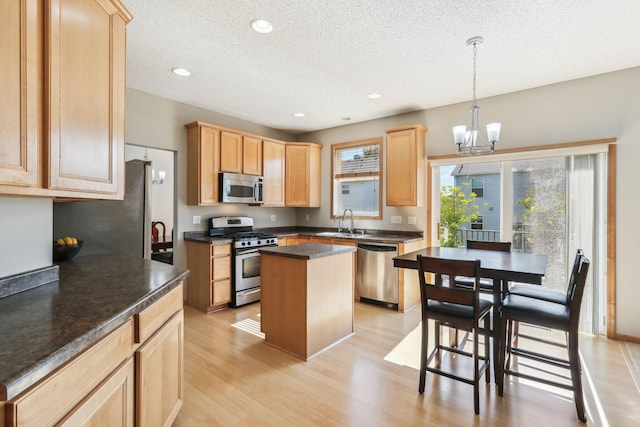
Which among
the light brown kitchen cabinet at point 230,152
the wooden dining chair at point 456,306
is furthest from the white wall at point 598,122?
the light brown kitchen cabinet at point 230,152

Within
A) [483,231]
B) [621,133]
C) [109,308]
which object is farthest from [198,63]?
[621,133]

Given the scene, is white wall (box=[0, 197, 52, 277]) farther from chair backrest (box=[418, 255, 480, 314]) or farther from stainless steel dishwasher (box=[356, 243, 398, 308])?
stainless steel dishwasher (box=[356, 243, 398, 308])

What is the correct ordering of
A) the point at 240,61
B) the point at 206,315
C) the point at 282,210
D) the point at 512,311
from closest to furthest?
the point at 512,311 < the point at 240,61 < the point at 206,315 < the point at 282,210

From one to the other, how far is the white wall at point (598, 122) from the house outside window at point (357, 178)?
121 cm

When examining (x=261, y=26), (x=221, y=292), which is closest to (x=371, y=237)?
(x=221, y=292)

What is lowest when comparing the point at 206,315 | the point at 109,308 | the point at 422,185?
the point at 206,315

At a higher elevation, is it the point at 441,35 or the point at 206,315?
the point at 441,35

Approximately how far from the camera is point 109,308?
1.26 m

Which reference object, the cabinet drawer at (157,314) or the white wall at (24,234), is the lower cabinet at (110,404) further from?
the white wall at (24,234)

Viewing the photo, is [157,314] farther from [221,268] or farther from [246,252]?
[246,252]

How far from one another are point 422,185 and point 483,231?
0.98m

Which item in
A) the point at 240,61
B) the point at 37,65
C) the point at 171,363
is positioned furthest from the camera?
the point at 240,61

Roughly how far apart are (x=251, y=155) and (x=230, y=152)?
0.37 meters

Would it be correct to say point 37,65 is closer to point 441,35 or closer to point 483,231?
point 441,35
